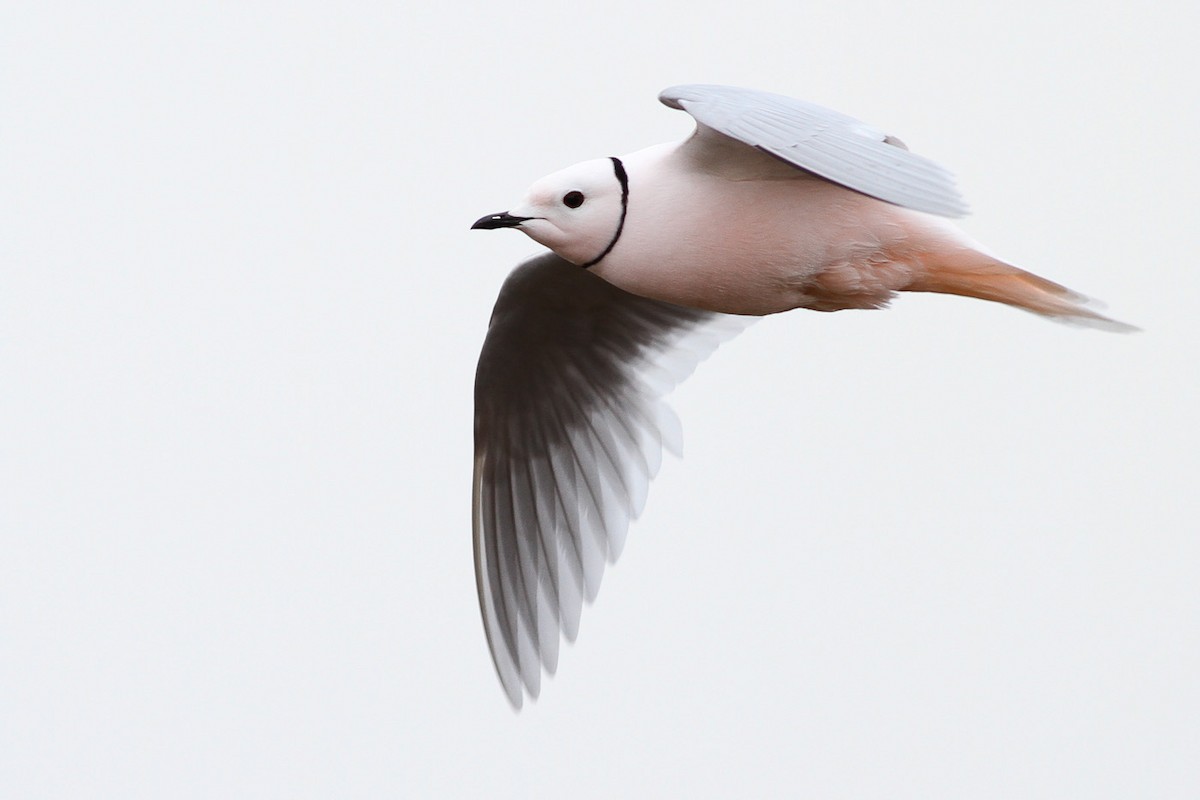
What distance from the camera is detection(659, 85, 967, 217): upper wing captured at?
9.80 ft

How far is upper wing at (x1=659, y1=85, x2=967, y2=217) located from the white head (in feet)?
0.93

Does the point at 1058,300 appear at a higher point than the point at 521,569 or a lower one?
higher

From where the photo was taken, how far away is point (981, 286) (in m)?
3.50

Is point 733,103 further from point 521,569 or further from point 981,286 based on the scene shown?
point 521,569

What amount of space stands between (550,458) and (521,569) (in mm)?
277

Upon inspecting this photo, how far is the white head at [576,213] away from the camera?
11.3 ft

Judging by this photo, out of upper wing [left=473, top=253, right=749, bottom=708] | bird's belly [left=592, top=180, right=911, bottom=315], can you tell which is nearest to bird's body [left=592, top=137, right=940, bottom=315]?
bird's belly [left=592, top=180, right=911, bottom=315]

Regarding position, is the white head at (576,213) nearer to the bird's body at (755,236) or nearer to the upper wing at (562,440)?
the bird's body at (755,236)

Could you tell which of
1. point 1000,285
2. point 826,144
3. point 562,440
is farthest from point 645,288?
point 562,440

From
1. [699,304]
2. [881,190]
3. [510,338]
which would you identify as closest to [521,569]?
[510,338]

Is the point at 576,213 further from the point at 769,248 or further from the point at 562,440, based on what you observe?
the point at 562,440

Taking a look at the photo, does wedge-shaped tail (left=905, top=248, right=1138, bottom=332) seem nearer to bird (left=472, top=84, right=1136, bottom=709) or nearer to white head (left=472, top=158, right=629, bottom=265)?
bird (left=472, top=84, right=1136, bottom=709)

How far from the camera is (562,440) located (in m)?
4.39

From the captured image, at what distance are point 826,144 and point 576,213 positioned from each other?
0.55 metres
